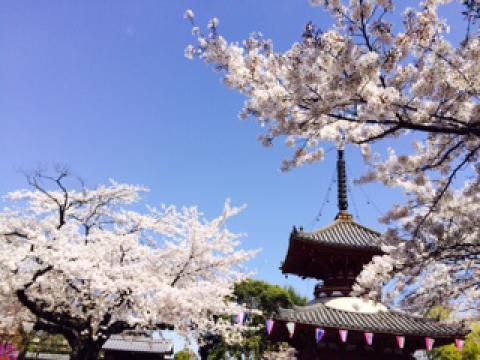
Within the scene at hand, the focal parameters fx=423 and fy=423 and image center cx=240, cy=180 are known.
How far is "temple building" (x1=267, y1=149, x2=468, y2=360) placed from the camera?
1045 cm

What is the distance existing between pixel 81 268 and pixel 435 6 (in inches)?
403

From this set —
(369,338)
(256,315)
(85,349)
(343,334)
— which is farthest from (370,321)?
(256,315)

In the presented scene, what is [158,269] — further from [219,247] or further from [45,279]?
[45,279]

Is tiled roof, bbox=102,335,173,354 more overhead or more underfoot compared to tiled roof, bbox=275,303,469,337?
more underfoot

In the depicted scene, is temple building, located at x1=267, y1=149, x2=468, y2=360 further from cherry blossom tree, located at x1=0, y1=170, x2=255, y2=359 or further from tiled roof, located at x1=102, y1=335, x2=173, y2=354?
tiled roof, located at x1=102, y1=335, x2=173, y2=354

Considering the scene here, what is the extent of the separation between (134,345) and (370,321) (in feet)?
65.2

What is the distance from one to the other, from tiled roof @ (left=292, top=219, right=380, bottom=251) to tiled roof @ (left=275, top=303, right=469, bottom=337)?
175 centimetres

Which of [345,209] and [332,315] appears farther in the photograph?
[345,209]

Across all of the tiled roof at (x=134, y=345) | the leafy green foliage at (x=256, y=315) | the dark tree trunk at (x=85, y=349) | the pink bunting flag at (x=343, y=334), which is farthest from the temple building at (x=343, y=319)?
the leafy green foliage at (x=256, y=315)

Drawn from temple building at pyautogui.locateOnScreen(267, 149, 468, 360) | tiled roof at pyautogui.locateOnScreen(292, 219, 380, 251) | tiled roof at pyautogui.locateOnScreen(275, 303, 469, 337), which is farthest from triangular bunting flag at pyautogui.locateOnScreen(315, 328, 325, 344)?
tiled roof at pyautogui.locateOnScreen(292, 219, 380, 251)

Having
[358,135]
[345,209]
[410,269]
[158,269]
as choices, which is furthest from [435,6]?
[158,269]

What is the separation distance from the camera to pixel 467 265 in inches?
302

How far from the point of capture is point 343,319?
1076 centimetres

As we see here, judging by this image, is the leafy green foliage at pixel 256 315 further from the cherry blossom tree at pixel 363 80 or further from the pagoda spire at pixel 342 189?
the cherry blossom tree at pixel 363 80
